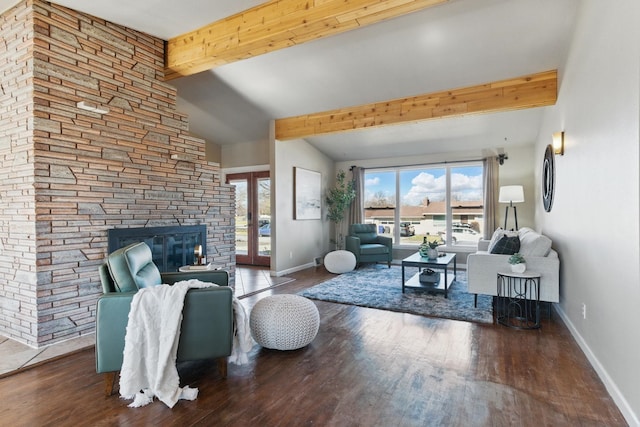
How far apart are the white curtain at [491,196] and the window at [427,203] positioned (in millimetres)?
194

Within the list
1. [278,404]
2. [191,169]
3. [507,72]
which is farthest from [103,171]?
[507,72]

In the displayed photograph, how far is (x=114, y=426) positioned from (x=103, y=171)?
2.42 metres

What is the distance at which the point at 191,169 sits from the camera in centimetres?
430

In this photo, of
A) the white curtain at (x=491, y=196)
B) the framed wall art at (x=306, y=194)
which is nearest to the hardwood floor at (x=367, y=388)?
the white curtain at (x=491, y=196)

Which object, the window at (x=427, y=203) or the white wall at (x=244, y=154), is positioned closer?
the window at (x=427, y=203)

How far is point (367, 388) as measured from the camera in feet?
7.27

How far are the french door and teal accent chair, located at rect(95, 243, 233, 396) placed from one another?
4.77 meters

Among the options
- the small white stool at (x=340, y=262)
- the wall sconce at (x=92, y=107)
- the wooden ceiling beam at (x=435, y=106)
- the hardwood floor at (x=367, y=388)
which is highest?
the wooden ceiling beam at (x=435, y=106)

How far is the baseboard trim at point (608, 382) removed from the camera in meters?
1.82

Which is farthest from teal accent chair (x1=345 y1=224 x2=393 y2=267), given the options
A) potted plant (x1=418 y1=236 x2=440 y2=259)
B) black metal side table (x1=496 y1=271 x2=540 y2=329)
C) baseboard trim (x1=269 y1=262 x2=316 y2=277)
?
black metal side table (x1=496 y1=271 x2=540 y2=329)

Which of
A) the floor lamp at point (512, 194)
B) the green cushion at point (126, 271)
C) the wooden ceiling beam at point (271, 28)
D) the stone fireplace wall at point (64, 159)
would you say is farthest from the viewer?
the floor lamp at point (512, 194)

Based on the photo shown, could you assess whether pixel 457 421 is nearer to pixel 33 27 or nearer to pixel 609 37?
pixel 609 37

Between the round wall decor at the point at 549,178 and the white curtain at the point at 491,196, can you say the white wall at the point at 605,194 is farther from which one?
the white curtain at the point at 491,196

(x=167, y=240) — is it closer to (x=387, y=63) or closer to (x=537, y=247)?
(x=387, y=63)
